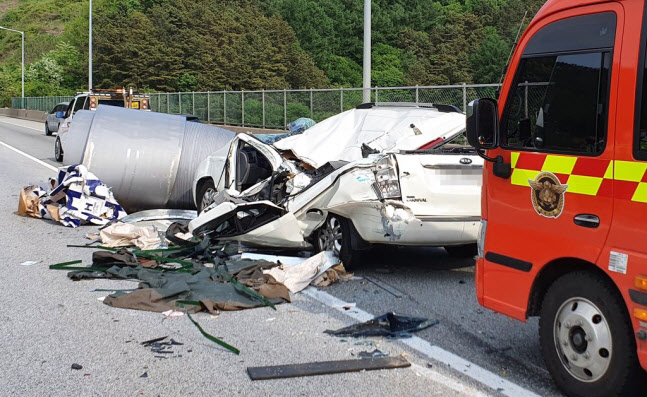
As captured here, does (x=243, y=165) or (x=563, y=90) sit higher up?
(x=563, y=90)

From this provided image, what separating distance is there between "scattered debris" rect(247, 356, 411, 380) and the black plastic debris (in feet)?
1.94

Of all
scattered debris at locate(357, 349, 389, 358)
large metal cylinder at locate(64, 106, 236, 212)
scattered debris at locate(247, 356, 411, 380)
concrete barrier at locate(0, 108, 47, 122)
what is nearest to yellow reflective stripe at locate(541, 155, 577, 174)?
scattered debris at locate(247, 356, 411, 380)

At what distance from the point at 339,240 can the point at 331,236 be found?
0.13 m

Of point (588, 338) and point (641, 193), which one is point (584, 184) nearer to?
point (641, 193)

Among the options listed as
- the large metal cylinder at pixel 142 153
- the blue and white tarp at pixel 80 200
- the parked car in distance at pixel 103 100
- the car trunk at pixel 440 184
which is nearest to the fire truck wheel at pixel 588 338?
the car trunk at pixel 440 184

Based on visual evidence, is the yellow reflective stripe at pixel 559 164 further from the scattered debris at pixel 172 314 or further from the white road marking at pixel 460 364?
the scattered debris at pixel 172 314

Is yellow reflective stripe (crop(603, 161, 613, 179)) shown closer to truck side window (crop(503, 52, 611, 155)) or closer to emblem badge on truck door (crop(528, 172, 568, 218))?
truck side window (crop(503, 52, 611, 155))

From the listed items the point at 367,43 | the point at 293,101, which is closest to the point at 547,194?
the point at 367,43

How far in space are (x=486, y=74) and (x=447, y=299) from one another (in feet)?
132

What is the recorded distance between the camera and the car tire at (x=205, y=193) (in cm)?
1071

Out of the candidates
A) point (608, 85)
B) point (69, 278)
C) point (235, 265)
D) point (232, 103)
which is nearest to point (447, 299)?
point (235, 265)

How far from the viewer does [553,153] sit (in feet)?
14.5

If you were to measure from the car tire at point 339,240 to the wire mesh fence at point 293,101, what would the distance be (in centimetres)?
726

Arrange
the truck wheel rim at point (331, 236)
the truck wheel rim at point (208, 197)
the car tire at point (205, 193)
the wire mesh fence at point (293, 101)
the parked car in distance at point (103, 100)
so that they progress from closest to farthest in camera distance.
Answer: the truck wheel rim at point (331, 236), the truck wheel rim at point (208, 197), the car tire at point (205, 193), the wire mesh fence at point (293, 101), the parked car in distance at point (103, 100)
